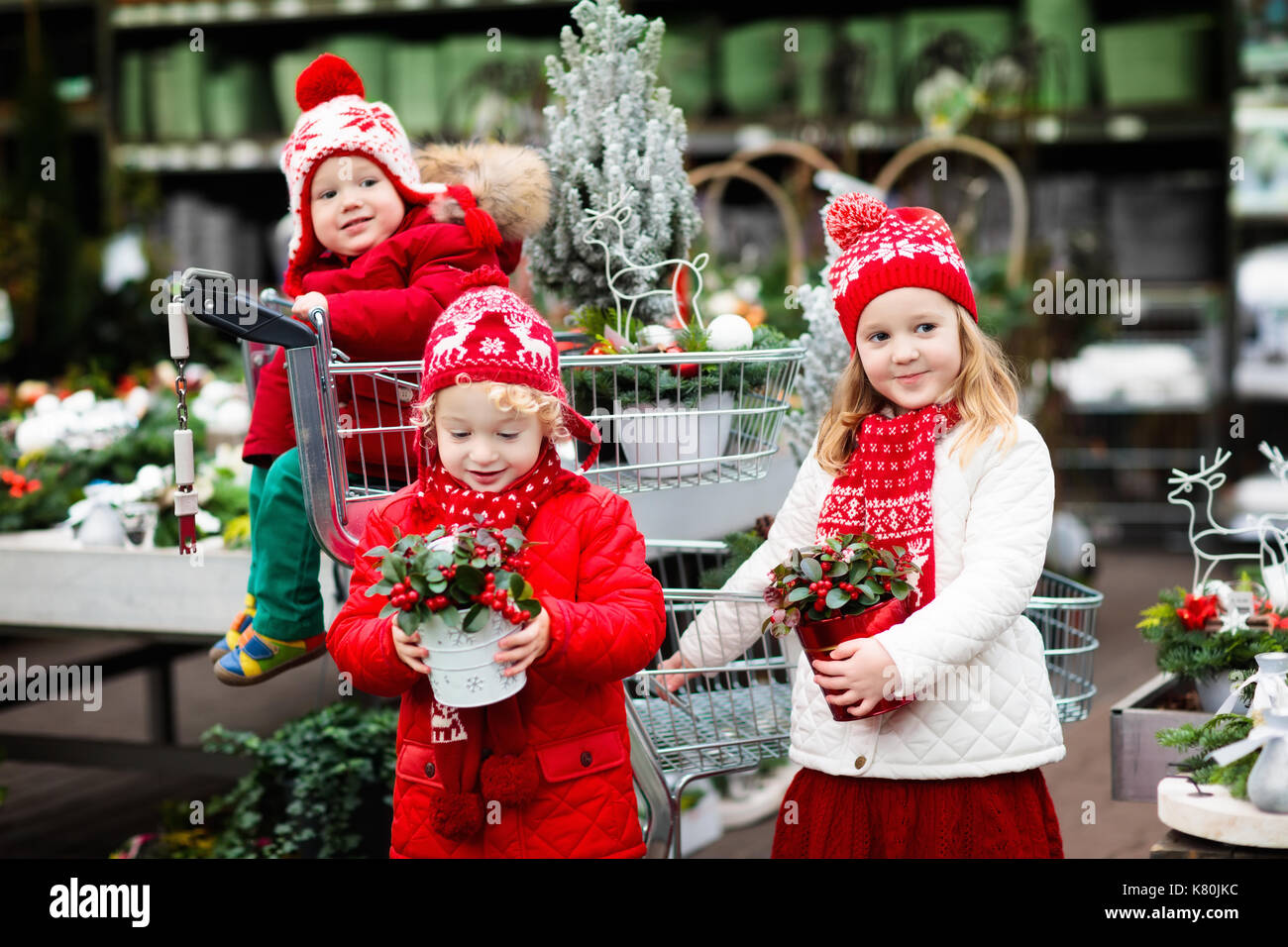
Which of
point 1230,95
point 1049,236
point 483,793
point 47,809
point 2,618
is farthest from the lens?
point 1049,236

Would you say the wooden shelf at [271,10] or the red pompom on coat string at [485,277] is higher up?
the wooden shelf at [271,10]

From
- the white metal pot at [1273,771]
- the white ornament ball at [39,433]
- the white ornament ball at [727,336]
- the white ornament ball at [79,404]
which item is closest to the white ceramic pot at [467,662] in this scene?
the white ornament ball at [727,336]

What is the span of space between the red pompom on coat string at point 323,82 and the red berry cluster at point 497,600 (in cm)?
110

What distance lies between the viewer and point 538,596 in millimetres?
1624

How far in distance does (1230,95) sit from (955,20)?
4.38 ft

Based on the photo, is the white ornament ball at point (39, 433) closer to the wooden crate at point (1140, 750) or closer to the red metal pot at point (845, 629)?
Answer: the red metal pot at point (845, 629)

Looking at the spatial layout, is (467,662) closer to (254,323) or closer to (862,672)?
(862,672)

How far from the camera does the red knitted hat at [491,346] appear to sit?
1667mm

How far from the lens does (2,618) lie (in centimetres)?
294

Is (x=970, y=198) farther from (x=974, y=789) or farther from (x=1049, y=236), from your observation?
(x=974, y=789)

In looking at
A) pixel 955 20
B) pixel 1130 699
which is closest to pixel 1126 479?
pixel 955 20

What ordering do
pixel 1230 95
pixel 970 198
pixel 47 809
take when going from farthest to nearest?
pixel 1230 95, pixel 970 198, pixel 47 809

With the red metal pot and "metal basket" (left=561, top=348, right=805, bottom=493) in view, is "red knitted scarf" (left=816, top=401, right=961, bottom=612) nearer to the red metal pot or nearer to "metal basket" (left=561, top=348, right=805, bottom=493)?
the red metal pot

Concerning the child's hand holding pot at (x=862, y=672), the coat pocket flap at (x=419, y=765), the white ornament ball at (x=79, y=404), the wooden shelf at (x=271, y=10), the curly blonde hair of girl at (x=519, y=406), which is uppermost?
the wooden shelf at (x=271, y=10)
